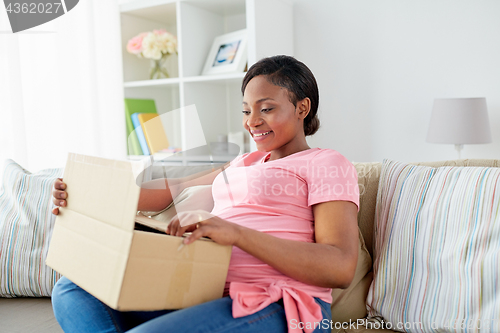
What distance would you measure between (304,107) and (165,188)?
47 centimetres

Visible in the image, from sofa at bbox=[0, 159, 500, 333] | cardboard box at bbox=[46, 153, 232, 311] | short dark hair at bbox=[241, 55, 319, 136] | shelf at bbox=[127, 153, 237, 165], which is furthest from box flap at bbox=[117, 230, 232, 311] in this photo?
short dark hair at bbox=[241, 55, 319, 136]

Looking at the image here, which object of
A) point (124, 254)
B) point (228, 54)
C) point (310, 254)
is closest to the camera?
point (124, 254)

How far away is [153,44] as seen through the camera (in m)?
2.60

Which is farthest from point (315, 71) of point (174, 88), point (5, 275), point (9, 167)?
point (5, 275)

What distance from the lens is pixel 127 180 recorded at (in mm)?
762

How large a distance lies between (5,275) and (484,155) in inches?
85.4

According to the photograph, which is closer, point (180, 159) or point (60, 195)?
point (60, 195)

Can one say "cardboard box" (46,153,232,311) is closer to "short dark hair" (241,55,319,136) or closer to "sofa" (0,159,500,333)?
"sofa" (0,159,500,333)

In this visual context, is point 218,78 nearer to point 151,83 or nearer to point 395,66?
point 151,83

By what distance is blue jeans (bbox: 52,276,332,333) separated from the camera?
2.63 feet

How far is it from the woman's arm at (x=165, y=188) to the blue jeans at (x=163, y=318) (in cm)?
30

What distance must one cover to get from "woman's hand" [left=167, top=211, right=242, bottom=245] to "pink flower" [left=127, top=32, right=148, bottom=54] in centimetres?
Answer: 203

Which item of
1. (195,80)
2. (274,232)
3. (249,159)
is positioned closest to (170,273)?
(274,232)

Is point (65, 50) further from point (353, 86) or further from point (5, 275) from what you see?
point (353, 86)
